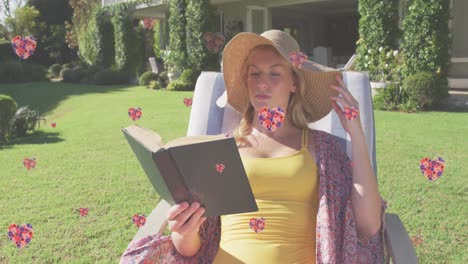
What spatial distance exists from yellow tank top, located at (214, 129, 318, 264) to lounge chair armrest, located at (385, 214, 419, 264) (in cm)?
29

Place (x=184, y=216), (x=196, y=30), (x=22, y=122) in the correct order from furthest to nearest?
(x=196, y=30) < (x=22, y=122) < (x=184, y=216)

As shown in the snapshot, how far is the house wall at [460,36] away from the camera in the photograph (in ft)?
36.2

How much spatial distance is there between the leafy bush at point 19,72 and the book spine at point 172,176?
21064 mm

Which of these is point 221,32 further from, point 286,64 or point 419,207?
point 286,64

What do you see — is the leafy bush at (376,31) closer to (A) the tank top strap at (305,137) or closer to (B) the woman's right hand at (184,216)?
(A) the tank top strap at (305,137)

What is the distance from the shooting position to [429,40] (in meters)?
8.68

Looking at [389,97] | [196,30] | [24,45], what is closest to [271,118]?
[24,45]

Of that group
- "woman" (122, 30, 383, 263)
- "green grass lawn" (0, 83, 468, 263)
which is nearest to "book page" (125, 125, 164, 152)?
"woman" (122, 30, 383, 263)

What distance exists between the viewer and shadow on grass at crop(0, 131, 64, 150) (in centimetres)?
677

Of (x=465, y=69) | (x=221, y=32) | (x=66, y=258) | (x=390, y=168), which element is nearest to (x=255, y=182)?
(x=66, y=258)

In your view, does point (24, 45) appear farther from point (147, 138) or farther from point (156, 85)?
point (156, 85)

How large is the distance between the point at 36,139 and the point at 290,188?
630 cm

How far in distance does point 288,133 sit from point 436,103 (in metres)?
7.59

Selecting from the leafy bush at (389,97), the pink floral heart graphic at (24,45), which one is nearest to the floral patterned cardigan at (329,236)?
the pink floral heart graphic at (24,45)
